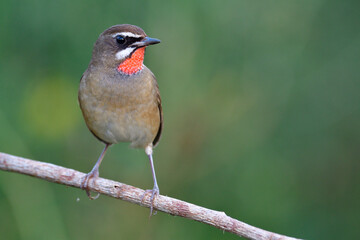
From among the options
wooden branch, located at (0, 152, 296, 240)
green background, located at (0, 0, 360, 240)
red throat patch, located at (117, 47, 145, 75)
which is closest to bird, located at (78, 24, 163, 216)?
red throat patch, located at (117, 47, 145, 75)

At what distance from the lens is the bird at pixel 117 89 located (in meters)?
5.46

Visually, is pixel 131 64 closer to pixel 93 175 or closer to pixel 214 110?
pixel 93 175

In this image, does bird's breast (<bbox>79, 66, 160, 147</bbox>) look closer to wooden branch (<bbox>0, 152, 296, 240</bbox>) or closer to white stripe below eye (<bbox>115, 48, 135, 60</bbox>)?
white stripe below eye (<bbox>115, 48, 135, 60</bbox>)

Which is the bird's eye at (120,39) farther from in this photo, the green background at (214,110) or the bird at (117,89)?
the green background at (214,110)

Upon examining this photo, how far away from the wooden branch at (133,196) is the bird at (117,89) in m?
0.40

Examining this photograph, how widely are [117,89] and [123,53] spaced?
1.11 ft

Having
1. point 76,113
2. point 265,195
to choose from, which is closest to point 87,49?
point 76,113

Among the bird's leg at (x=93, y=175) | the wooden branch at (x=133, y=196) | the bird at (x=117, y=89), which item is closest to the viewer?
the wooden branch at (x=133, y=196)

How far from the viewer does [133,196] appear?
16.0 feet

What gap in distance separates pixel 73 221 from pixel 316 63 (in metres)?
3.25

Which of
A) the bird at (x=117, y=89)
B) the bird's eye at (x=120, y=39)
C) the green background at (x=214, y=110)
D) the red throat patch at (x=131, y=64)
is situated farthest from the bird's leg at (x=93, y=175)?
the bird's eye at (x=120, y=39)

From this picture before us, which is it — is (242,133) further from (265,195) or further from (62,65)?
(62,65)

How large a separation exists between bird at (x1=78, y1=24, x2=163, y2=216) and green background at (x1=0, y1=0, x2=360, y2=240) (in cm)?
97

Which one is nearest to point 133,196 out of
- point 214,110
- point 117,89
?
point 117,89
